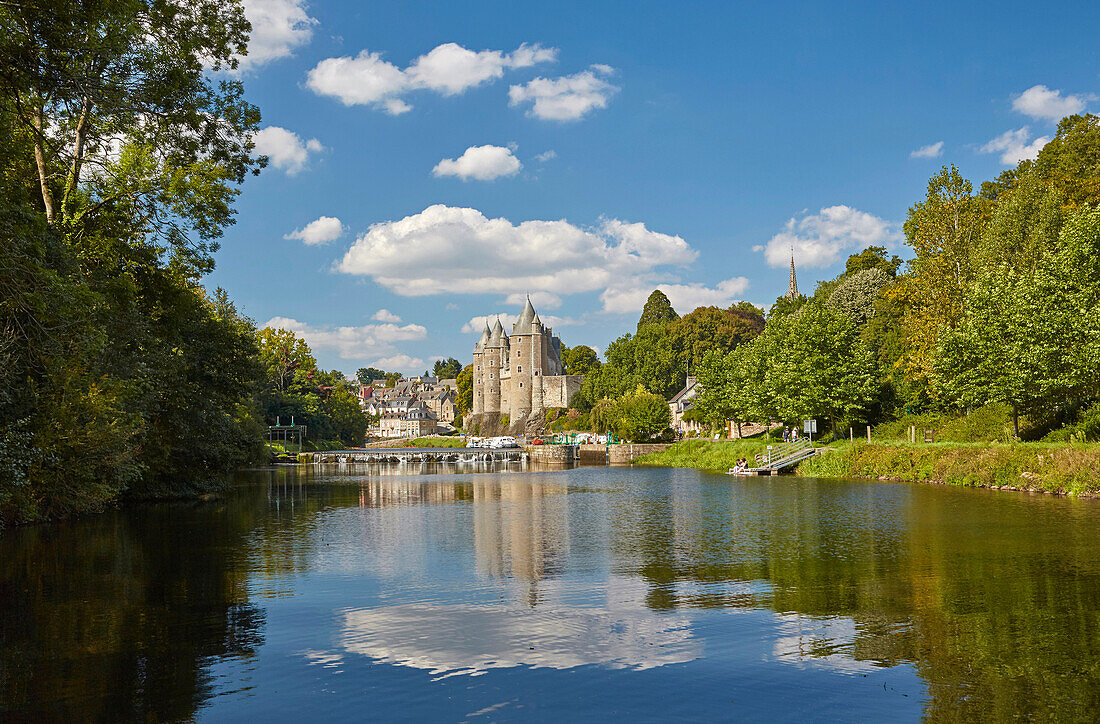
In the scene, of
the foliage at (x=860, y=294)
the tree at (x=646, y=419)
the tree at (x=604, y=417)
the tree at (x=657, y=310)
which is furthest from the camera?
the tree at (x=657, y=310)

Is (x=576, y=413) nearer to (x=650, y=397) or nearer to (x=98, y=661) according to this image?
(x=650, y=397)

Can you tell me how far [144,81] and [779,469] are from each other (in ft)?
132

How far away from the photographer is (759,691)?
8.57 metres

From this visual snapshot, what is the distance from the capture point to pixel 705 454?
201 ft

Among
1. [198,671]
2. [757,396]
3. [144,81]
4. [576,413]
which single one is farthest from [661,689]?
[576,413]

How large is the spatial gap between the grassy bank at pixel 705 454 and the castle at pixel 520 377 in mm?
62471

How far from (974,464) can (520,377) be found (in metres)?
106

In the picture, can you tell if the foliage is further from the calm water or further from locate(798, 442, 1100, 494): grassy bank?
the calm water

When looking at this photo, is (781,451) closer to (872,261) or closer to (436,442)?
(872,261)

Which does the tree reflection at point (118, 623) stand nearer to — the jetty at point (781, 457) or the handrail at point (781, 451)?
the jetty at point (781, 457)

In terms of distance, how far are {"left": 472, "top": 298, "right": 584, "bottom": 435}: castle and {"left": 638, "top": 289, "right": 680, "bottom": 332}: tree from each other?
1486cm

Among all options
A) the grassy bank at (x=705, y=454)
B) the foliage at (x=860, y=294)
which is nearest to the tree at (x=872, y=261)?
the foliage at (x=860, y=294)

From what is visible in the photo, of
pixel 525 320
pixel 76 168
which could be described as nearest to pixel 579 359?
pixel 525 320

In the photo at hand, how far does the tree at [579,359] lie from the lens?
497 ft
